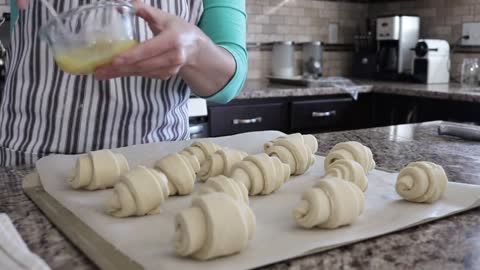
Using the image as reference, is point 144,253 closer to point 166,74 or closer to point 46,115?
point 166,74

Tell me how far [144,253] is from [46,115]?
0.61 meters

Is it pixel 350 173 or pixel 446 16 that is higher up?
pixel 446 16

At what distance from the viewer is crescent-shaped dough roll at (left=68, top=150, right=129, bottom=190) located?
806 millimetres

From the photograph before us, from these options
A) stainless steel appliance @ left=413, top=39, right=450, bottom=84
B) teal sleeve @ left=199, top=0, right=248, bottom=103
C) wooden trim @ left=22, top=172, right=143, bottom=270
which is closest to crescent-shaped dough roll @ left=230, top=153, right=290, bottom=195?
wooden trim @ left=22, top=172, right=143, bottom=270

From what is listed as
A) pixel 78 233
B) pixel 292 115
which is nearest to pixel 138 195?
pixel 78 233

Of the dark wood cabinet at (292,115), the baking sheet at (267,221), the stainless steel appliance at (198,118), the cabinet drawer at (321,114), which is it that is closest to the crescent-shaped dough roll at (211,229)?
the baking sheet at (267,221)

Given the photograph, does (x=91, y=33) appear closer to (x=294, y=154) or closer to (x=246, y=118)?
(x=294, y=154)

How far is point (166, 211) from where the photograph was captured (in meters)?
0.73

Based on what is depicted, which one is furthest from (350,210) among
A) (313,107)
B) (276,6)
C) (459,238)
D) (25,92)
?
(276,6)

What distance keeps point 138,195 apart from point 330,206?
0.77 ft

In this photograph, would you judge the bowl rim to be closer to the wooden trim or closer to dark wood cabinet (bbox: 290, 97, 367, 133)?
the wooden trim

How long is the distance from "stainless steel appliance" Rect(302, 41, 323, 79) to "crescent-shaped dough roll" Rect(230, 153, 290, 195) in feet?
7.30

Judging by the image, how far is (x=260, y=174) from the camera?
78 centimetres

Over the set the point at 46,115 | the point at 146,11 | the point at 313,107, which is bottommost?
the point at 313,107
